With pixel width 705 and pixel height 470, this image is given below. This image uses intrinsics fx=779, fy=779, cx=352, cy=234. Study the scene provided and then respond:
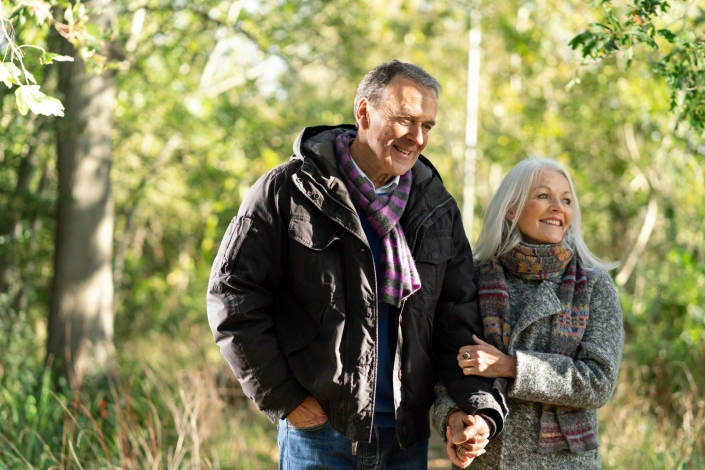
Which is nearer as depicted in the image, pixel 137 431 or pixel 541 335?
pixel 541 335

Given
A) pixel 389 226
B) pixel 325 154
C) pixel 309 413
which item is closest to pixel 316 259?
pixel 389 226

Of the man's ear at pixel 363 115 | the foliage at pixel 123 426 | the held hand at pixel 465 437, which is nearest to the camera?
the held hand at pixel 465 437

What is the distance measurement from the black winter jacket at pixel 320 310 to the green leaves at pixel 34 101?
700 mm

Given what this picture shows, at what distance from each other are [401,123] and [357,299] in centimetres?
62

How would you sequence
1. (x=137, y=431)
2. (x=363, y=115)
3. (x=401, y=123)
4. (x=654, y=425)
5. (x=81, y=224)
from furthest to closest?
(x=81, y=224) → (x=654, y=425) → (x=137, y=431) → (x=363, y=115) → (x=401, y=123)

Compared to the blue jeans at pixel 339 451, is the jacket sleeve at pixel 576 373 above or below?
above

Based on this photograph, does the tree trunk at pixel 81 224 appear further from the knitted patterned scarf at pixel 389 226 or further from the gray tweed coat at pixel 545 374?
the gray tweed coat at pixel 545 374

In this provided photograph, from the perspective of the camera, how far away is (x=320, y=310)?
8.48ft

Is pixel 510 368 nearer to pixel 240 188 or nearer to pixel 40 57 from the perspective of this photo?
pixel 40 57

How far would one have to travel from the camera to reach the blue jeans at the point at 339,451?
2633 millimetres

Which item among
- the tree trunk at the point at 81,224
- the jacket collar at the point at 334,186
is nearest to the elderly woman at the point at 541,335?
the jacket collar at the point at 334,186

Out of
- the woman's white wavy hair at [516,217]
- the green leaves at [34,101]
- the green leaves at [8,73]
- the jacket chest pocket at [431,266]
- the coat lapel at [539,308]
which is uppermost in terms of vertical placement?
the green leaves at [8,73]

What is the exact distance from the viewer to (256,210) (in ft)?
8.59

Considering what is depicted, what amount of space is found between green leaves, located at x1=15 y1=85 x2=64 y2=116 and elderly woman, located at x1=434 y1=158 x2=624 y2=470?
151 centimetres
